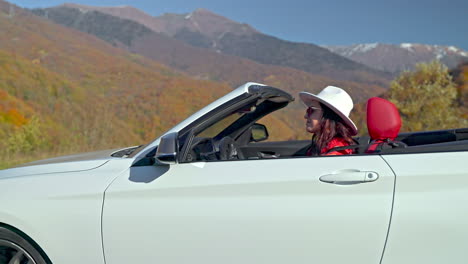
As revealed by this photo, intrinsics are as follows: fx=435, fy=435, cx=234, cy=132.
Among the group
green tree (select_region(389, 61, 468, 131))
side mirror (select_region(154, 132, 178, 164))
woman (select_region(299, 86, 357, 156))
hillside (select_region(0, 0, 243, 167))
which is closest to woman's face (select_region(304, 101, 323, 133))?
woman (select_region(299, 86, 357, 156))

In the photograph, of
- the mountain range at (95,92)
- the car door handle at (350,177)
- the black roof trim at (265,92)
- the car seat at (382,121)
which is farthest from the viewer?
the mountain range at (95,92)

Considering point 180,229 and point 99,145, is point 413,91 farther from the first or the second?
point 180,229

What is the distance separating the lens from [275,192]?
2176 mm

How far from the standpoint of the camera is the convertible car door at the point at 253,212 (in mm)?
2066

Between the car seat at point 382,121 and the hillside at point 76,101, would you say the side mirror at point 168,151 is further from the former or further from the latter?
the hillside at point 76,101

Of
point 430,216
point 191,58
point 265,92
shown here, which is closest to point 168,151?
point 265,92

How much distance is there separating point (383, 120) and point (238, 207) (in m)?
1.16

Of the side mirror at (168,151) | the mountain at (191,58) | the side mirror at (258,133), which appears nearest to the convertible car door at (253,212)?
the side mirror at (168,151)

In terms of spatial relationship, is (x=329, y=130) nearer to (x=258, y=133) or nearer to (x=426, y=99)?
(x=258, y=133)

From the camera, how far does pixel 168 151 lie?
221cm

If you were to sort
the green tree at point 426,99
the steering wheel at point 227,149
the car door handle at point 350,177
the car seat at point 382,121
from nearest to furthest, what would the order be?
the car door handle at point 350,177
the car seat at point 382,121
the steering wheel at point 227,149
the green tree at point 426,99

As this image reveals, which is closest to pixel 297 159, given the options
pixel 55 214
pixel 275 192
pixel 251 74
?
pixel 275 192

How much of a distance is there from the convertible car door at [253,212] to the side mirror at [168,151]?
0.16 m

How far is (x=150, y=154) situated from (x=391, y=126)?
58.9 inches
